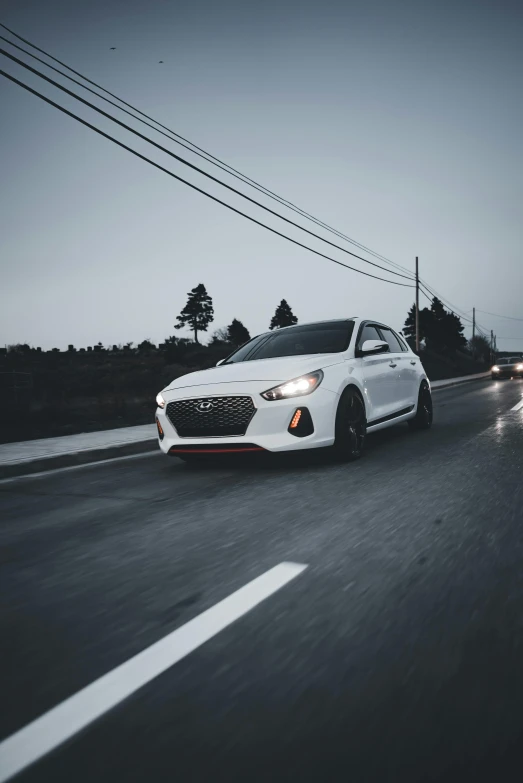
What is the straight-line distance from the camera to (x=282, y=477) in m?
6.20

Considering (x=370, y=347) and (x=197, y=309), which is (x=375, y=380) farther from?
(x=197, y=309)

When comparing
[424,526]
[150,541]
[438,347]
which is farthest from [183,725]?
[438,347]

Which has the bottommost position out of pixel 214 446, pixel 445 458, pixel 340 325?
pixel 445 458

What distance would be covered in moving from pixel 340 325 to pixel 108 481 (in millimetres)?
3630

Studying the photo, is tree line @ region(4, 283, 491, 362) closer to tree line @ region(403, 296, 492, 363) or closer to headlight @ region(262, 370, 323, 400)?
tree line @ region(403, 296, 492, 363)

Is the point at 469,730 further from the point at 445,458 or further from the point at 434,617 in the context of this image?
the point at 445,458

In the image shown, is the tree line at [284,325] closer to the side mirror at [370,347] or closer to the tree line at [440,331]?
the tree line at [440,331]

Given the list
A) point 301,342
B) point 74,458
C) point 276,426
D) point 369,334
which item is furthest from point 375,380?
point 74,458

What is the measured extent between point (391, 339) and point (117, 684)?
7.97 m

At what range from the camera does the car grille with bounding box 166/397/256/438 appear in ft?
20.9

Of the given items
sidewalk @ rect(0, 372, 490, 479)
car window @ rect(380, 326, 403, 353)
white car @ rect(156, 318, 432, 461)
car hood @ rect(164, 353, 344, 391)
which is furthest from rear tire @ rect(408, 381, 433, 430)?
sidewalk @ rect(0, 372, 490, 479)

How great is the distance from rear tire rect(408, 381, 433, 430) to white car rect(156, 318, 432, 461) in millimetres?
1951

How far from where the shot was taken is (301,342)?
319 inches

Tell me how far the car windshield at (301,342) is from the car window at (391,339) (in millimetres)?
1117
